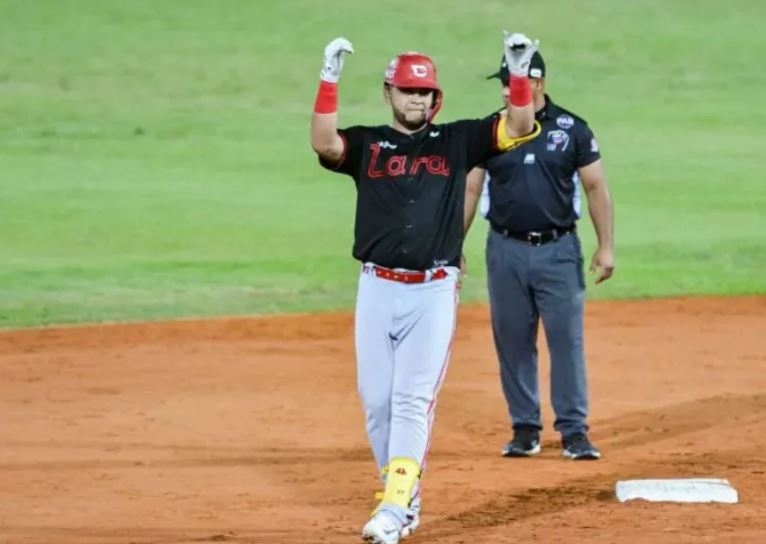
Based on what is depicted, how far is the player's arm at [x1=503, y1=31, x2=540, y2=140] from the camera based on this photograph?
24.0ft

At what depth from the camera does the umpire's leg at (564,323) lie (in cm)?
912

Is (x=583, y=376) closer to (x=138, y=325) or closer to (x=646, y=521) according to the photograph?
(x=646, y=521)

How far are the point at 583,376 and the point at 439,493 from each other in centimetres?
128

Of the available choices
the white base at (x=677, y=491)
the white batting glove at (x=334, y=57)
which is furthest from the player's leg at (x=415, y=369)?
the white base at (x=677, y=491)

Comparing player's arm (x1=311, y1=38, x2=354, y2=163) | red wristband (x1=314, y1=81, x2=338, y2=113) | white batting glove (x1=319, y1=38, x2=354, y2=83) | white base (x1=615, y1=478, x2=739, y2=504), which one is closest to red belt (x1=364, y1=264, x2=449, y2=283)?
player's arm (x1=311, y1=38, x2=354, y2=163)

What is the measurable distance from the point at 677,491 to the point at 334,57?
95.9 inches

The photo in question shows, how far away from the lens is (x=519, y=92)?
24.1ft

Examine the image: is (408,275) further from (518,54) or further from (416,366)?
(518,54)

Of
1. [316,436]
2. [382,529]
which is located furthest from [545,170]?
[382,529]

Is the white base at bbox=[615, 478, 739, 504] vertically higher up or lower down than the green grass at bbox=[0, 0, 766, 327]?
lower down

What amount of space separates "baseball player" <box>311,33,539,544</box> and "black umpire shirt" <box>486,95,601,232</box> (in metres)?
1.61

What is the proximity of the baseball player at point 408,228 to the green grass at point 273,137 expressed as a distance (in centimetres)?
696

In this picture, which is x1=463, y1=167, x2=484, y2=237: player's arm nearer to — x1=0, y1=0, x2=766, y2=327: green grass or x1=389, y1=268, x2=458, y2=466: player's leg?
x1=389, y1=268, x2=458, y2=466: player's leg

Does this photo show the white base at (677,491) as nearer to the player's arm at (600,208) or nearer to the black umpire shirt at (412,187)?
the player's arm at (600,208)
